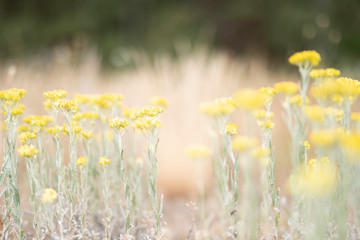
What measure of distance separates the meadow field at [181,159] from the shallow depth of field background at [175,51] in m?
0.03

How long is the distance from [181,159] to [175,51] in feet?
27.9

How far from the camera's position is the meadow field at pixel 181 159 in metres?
1.21

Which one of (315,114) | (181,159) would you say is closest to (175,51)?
(181,159)

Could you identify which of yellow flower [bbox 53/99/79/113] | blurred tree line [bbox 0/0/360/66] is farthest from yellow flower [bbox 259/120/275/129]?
blurred tree line [bbox 0/0/360/66]

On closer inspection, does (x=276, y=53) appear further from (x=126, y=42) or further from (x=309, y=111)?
(x=309, y=111)

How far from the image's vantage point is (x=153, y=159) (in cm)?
134

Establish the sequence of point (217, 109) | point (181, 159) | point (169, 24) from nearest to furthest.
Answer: point (217, 109) < point (181, 159) < point (169, 24)

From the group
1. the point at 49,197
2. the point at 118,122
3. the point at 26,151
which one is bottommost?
the point at 49,197

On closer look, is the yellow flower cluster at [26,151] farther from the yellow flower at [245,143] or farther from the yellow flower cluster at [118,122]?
the yellow flower at [245,143]

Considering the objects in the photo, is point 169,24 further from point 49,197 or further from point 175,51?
point 49,197

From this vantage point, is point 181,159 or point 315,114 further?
point 181,159

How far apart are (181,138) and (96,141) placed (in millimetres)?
1448

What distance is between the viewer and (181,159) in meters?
3.28

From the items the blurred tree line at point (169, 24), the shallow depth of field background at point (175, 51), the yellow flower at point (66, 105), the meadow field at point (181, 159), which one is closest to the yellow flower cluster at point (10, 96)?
the meadow field at point (181, 159)
